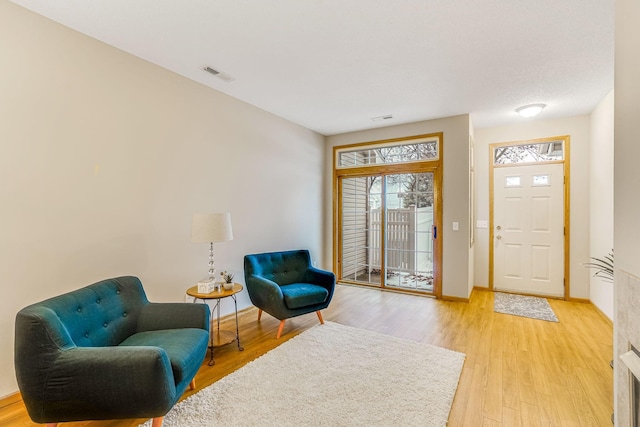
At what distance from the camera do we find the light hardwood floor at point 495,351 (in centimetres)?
185

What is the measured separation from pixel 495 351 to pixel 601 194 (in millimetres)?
2680

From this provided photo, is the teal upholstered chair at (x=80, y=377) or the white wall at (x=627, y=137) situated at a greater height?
the white wall at (x=627, y=137)

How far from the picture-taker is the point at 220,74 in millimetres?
2967

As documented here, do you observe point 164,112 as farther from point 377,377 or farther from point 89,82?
point 377,377

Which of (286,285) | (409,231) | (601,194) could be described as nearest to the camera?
(286,285)

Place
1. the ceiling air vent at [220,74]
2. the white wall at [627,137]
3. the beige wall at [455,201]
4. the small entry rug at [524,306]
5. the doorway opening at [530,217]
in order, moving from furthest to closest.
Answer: the doorway opening at [530,217] → the beige wall at [455,201] → the small entry rug at [524,306] → the ceiling air vent at [220,74] → the white wall at [627,137]

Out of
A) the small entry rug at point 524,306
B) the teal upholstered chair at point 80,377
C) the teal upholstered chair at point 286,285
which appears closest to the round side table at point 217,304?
the teal upholstered chair at point 286,285

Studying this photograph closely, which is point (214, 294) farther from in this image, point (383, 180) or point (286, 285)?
point (383, 180)

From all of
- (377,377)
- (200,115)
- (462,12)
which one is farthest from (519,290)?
(200,115)

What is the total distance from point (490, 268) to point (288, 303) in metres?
3.74

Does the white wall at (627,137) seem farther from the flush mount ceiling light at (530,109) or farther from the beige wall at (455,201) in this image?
the beige wall at (455,201)

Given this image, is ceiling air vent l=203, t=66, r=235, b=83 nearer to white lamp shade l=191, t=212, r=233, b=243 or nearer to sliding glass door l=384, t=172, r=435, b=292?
white lamp shade l=191, t=212, r=233, b=243

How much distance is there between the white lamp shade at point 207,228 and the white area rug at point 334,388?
1.16 meters

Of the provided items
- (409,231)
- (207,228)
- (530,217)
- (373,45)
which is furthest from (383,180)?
(207,228)
